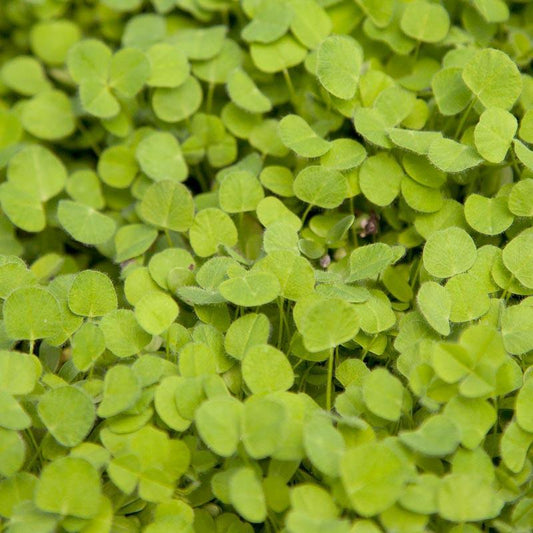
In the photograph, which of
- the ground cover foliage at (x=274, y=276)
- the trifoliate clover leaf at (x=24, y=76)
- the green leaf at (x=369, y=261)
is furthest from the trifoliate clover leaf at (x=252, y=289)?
the trifoliate clover leaf at (x=24, y=76)

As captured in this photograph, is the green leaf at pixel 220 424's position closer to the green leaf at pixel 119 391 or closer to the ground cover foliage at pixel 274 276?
the ground cover foliage at pixel 274 276

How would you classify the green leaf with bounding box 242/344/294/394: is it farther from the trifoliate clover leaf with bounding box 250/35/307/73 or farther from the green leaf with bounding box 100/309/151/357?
the trifoliate clover leaf with bounding box 250/35/307/73

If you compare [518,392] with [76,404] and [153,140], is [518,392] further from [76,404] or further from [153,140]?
[153,140]

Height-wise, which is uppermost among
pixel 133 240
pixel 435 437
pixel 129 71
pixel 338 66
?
pixel 338 66

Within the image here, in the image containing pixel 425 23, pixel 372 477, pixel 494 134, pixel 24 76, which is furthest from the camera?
pixel 24 76

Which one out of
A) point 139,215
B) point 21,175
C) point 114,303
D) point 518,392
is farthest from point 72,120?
point 518,392

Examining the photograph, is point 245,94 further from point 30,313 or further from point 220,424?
point 220,424

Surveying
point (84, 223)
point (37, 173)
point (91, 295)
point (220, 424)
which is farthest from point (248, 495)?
point (37, 173)
